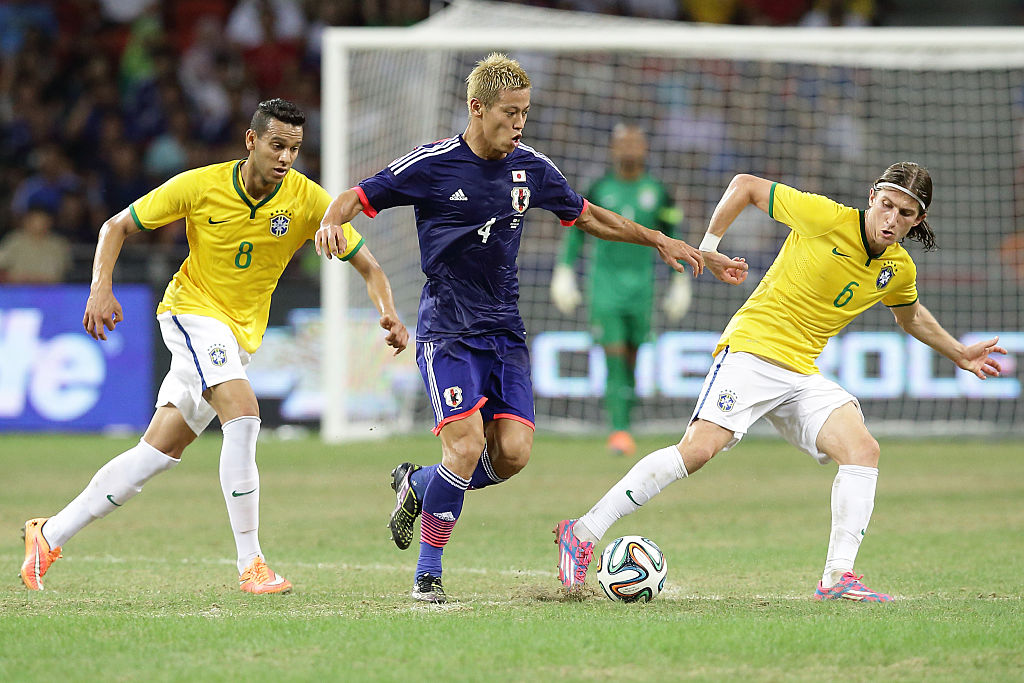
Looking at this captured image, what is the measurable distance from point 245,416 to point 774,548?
3.10 metres

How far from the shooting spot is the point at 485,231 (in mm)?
5910

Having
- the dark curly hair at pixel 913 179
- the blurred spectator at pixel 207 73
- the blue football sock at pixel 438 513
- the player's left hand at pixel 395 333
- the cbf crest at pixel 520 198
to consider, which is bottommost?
the blue football sock at pixel 438 513

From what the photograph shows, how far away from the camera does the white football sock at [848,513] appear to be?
5.90 m

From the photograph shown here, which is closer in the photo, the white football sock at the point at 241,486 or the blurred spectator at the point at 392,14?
the white football sock at the point at 241,486

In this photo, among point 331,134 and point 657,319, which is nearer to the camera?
point 331,134

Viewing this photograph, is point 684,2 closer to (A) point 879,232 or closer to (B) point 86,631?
(A) point 879,232

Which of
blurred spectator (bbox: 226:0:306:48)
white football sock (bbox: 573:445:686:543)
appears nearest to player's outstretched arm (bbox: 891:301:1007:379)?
white football sock (bbox: 573:445:686:543)

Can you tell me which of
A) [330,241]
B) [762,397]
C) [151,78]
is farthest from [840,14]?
[330,241]

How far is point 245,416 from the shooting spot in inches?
245

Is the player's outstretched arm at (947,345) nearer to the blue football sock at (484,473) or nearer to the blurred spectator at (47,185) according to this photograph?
the blue football sock at (484,473)

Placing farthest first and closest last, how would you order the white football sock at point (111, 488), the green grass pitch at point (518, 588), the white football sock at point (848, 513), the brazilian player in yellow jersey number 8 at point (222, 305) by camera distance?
the white football sock at point (111, 488), the brazilian player in yellow jersey number 8 at point (222, 305), the white football sock at point (848, 513), the green grass pitch at point (518, 588)

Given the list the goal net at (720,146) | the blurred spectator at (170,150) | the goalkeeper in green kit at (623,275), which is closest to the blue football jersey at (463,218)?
the goalkeeper in green kit at (623,275)

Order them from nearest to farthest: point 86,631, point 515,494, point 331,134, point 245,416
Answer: point 86,631
point 245,416
point 515,494
point 331,134

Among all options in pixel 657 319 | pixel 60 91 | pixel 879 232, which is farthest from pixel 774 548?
pixel 60 91
